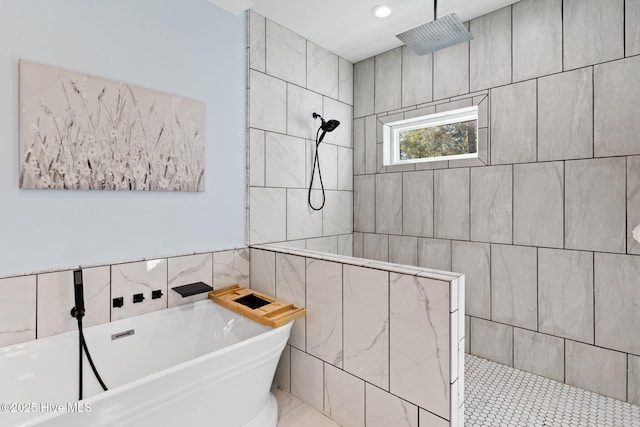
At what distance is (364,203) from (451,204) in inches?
33.6

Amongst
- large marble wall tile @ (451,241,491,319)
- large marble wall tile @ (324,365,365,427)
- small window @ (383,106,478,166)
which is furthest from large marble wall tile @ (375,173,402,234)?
large marble wall tile @ (324,365,365,427)

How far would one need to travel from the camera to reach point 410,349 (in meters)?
1.46

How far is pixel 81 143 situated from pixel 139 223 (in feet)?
1.64

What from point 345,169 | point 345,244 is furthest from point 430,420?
point 345,169

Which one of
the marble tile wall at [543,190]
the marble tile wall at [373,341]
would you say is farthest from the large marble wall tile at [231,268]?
the marble tile wall at [543,190]

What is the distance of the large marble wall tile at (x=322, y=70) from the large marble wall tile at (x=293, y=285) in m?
1.60

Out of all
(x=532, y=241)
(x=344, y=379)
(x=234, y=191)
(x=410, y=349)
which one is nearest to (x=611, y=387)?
(x=532, y=241)

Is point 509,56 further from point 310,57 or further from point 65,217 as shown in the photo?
point 65,217

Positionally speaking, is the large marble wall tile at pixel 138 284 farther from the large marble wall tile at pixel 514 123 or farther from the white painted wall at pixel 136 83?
the large marble wall tile at pixel 514 123

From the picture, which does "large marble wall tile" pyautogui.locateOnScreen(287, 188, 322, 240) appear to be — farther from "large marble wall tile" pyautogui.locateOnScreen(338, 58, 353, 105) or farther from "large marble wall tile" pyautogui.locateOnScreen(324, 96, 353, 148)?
"large marble wall tile" pyautogui.locateOnScreen(338, 58, 353, 105)

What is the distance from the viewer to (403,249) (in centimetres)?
287

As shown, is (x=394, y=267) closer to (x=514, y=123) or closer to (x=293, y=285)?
(x=293, y=285)

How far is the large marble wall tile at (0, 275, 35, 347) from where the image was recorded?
1475 mm

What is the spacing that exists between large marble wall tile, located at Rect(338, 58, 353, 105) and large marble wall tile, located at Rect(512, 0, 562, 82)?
1419mm
